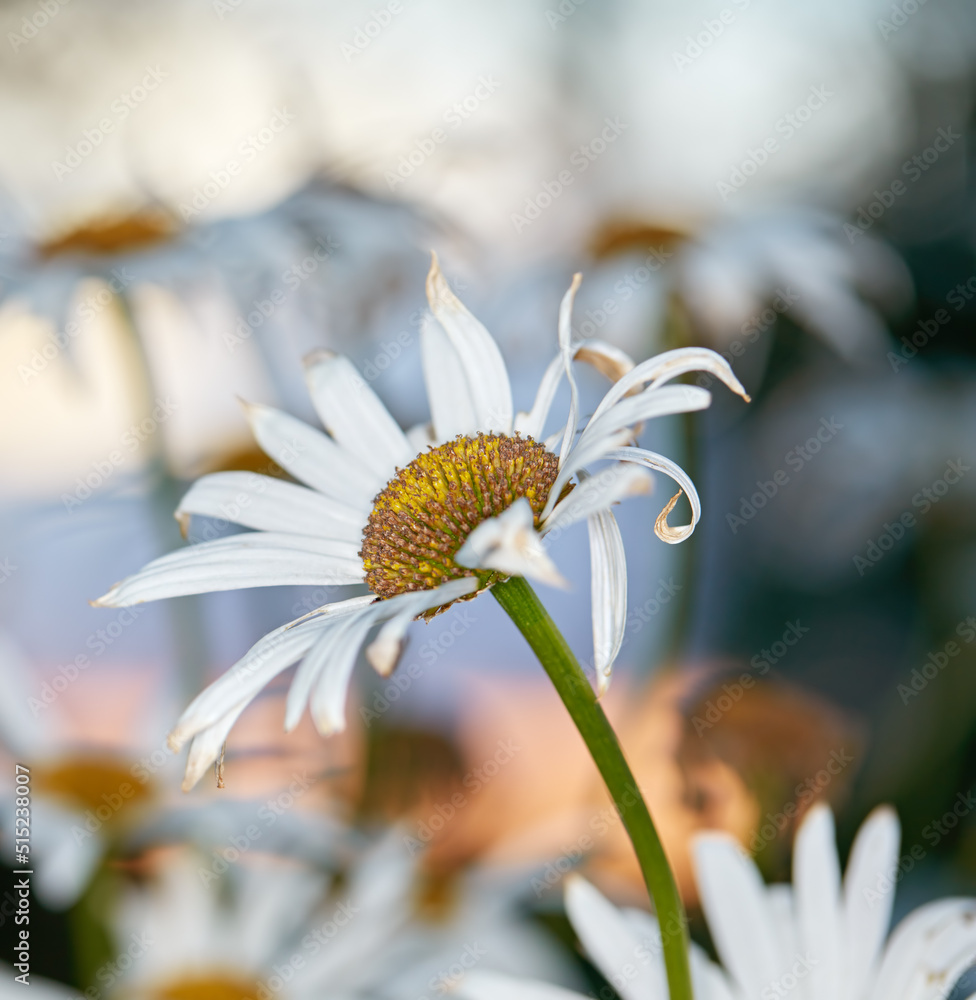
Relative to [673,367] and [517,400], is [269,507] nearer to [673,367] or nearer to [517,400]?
[673,367]

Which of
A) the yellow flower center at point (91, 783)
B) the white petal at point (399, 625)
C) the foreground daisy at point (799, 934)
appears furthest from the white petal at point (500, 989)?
the yellow flower center at point (91, 783)

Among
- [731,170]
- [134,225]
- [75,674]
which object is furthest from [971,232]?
[75,674]

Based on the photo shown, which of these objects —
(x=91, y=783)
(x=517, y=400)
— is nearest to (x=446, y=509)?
(x=91, y=783)

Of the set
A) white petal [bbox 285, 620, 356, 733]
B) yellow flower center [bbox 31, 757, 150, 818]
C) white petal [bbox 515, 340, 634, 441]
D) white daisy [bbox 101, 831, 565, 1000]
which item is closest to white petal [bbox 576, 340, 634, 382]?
white petal [bbox 515, 340, 634, 441]

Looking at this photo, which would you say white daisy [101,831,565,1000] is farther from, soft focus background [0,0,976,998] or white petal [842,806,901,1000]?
white petal [842,806,901,1000]

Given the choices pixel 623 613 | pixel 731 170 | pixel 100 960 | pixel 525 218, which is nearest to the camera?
pixel 623 613

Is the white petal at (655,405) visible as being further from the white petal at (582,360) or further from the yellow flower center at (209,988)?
the yellow flower center at (209,988)

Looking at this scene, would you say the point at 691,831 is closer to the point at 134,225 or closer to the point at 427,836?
the point at 427,836

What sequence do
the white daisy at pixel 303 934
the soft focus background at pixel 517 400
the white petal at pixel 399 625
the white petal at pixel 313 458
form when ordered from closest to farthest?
the white petal at pixel 399 625 < the white petal at pixel 313 458 < the white daisy at pixel 303 934 < the soft focus background at pixel 517 400
